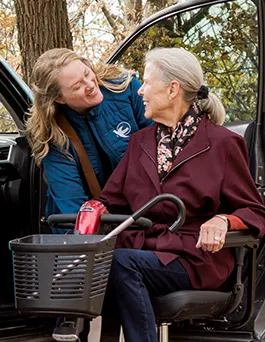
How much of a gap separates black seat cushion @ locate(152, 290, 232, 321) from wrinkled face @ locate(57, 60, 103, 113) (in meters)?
1.02

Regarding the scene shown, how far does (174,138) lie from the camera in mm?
3656

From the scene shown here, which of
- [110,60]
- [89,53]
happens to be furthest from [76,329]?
[89,53]

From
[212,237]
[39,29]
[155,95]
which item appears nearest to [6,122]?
[155,95]

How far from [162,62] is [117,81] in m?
0.45

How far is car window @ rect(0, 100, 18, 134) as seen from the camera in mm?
4207

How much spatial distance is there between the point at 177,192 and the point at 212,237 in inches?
12.3

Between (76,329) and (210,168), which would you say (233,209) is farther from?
(76,329)

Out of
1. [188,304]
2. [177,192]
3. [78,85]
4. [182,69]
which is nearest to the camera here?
[188,304]

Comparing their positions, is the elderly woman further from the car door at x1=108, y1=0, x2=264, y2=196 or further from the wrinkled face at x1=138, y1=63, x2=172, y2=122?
the car door at x1=108, y1=0, x2=264, y2=196

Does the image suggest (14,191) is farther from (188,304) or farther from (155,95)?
(188,304)

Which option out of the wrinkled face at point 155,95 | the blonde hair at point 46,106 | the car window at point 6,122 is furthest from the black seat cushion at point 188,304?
the car window at point 6,122

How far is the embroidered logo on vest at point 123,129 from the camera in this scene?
3.94 metres

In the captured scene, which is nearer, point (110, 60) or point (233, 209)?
point (233, 209)

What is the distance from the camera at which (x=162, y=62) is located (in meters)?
3.66
